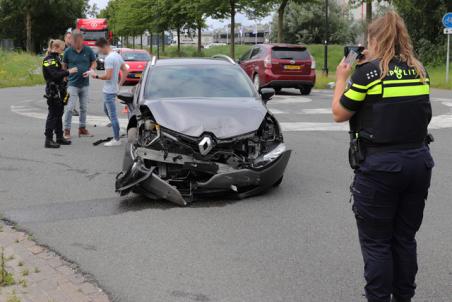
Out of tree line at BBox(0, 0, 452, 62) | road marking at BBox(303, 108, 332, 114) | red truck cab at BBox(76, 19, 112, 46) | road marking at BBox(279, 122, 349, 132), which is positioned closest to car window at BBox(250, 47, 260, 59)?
tree line at BBox(0, 0, 452, 62)

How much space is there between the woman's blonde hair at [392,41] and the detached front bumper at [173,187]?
3.25 m

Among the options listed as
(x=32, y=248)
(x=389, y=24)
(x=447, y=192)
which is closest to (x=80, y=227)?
(x=32, y=248)

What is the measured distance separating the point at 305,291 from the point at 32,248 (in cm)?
237

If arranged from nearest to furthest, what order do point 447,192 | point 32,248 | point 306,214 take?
point 32,248, point 306,214, point 447,192

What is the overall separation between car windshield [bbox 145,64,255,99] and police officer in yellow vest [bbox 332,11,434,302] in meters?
4.46

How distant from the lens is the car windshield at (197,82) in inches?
310

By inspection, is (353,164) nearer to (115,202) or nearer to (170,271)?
(170,271)

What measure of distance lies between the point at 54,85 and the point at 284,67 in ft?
39.1

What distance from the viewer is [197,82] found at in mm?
8125

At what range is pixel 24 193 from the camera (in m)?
7.26

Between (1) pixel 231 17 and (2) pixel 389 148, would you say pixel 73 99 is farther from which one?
(1) pixel 231 17

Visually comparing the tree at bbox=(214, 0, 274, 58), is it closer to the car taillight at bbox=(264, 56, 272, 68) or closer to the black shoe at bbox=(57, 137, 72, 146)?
the car taillight at bbox=(264, 56, 272, 68)

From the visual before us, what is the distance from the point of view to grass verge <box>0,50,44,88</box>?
28141mm

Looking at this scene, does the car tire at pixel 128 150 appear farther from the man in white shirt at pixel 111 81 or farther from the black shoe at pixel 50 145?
the black shoe at pixel 50 145
